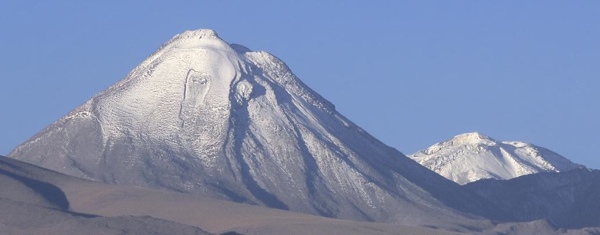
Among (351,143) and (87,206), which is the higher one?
(351,143)

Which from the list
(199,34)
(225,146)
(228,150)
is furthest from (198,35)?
(228,150)

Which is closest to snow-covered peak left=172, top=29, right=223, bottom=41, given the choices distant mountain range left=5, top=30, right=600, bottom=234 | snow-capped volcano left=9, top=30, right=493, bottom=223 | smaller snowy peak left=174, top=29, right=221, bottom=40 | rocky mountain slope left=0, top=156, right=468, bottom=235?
smaller snowy peak left=174, top=29, right=221, bottom=40

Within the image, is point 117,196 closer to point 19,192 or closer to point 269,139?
point 19,192

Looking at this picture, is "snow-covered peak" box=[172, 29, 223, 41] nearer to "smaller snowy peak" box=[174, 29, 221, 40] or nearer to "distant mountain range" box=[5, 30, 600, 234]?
"smaller snowy peak" box=[174, 29, 221, 40]

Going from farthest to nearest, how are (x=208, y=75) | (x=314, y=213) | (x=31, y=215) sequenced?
(x=208, y=75) → (x=314, y=213) → (x=31, y=215)

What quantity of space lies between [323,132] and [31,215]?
57.3 meters

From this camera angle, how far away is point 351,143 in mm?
186375

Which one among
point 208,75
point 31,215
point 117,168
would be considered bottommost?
point 31,215

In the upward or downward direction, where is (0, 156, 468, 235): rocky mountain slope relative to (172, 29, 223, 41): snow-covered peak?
downward

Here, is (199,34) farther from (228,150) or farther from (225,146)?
(228,150)

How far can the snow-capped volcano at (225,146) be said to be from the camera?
172000 mm

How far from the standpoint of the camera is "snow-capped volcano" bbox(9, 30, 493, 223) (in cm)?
17200

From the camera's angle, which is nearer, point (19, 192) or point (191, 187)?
point (19, 192)

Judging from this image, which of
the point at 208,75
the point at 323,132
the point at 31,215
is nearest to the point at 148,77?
the point at 208,75
